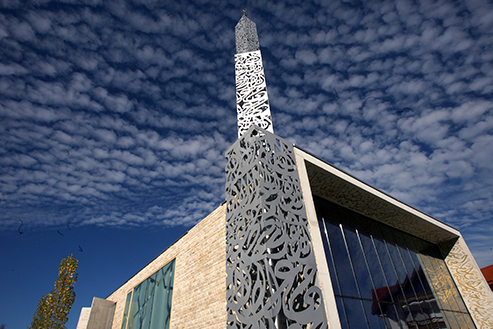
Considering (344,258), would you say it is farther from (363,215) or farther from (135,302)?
(135,302)

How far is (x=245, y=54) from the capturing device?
836cm

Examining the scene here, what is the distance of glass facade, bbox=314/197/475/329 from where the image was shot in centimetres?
695

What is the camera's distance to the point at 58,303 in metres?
19.5

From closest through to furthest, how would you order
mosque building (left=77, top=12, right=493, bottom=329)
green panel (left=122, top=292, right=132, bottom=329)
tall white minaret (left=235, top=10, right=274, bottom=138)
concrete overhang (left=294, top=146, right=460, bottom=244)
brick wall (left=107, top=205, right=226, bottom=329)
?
mosque building (left=77, top=12, right=493, bottom=329), brick wall (left=107, top=205, right=226, bottom=329), tall white minaret (left=235, top=10, right=274, bottom=138), concrete overhang (left=294, top=146, right=460, bottom=244), green panel (left=122, top=292, right=132, bottom=329)

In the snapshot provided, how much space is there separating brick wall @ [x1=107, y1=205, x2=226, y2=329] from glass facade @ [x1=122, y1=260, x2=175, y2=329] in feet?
1.55

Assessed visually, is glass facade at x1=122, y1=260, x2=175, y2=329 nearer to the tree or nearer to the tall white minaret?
the tall white minaret

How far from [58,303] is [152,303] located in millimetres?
14917

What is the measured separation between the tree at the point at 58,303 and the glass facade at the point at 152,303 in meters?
11.3

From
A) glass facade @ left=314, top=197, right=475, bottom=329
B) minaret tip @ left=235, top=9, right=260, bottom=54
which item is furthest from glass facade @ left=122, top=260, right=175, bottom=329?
minaret tip @ left=235, top=9, right=260, bottom=54

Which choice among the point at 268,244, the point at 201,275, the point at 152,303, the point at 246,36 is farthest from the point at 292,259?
the point at 152,303

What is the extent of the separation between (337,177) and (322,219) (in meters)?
1.31

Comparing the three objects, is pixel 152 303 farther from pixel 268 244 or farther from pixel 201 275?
pixel 268 244

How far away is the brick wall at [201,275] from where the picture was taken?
20.7 ft

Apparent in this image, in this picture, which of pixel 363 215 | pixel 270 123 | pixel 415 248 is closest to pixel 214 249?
pixel 270 123
